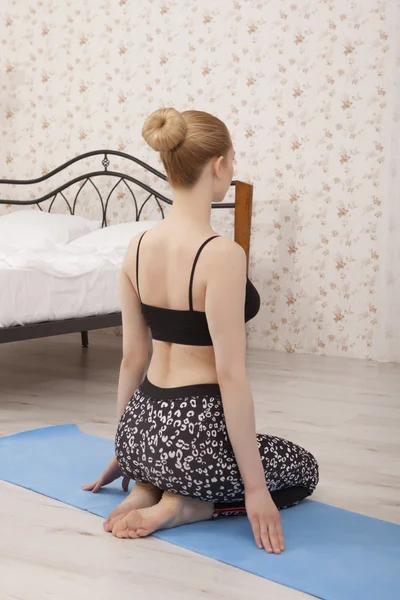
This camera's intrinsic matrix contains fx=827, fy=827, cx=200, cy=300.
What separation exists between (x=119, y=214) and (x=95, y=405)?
2.02 metres

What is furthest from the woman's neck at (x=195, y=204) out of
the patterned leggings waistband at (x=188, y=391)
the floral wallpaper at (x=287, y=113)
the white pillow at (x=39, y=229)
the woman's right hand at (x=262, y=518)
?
the floral wallpaper at (x=287, y=113)

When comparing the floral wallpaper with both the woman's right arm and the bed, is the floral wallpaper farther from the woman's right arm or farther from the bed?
the woman's right arm

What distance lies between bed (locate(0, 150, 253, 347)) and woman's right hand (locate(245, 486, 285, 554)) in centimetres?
157

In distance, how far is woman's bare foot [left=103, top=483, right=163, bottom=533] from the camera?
5.85 feet

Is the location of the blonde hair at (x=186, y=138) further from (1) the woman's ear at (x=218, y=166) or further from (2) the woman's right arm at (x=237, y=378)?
(2) the woman's right arm at (x=237, y=378)

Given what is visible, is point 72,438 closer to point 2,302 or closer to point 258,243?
point 2,302

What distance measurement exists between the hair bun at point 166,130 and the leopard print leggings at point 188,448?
0.51 meters

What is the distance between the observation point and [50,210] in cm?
504

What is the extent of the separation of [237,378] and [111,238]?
2.40 m

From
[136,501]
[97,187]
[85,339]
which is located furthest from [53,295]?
[97,187]

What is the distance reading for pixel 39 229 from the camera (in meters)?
4.14

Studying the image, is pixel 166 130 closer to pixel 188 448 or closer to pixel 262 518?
pixel 188 448

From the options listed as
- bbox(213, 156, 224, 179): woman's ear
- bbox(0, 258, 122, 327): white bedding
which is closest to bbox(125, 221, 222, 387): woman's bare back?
bbox(213, 156, 224, 179): woman's ear

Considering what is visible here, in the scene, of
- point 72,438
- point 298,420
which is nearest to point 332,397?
point 298,420
